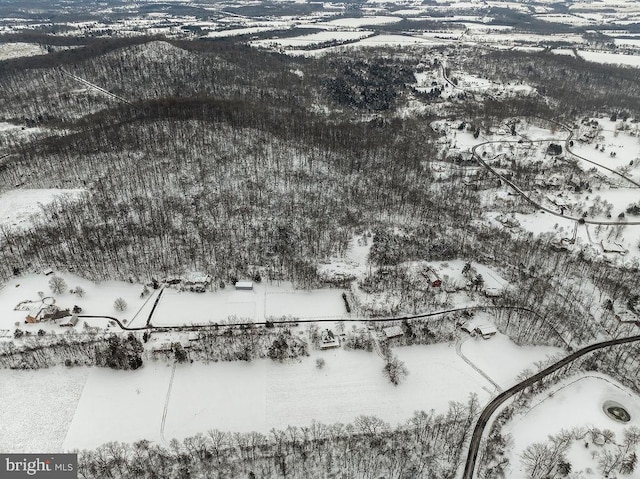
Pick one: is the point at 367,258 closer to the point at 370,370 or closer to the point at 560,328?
the point at 370,370

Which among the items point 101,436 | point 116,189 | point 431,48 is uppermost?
point 431,48

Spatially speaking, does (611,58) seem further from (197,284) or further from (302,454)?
(302,454)

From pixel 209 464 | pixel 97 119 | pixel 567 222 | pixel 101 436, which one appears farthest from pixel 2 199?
pixel 567 222

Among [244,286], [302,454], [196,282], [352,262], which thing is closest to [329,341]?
[302,454]

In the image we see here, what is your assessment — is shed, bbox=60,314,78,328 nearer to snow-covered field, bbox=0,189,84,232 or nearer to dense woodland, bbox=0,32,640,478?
dense woodland, bbox=0,32,640,478

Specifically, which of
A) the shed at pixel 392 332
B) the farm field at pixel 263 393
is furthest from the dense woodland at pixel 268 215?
the farm field at pixel 263 393
